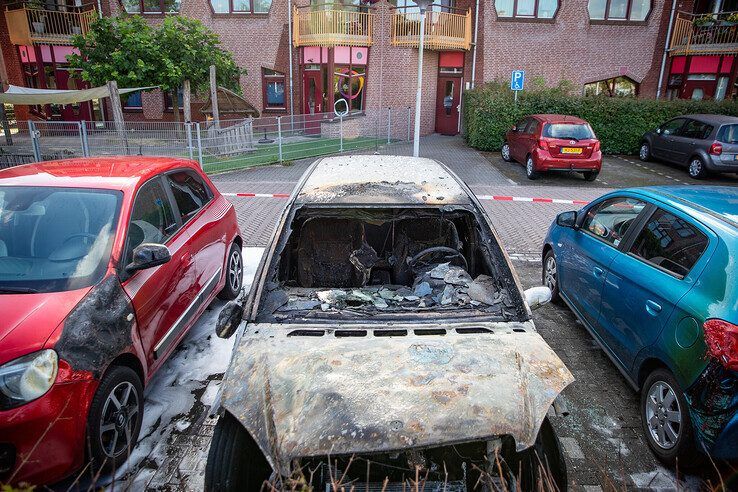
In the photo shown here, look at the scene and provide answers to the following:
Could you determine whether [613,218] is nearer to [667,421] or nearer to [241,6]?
[667,421]

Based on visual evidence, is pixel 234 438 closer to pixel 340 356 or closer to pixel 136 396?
pixel 340 356

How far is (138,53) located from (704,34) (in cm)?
2124

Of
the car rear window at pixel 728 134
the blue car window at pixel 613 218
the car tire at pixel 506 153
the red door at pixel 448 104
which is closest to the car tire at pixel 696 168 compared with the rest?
the car rear window at pixel 728 134

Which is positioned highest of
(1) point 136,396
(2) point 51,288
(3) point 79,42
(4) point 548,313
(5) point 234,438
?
(3) point 79,42

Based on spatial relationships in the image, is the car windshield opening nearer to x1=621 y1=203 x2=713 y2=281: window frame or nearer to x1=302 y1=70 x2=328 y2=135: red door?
x1=621 y1=203 x2=713 y2=281: window frame

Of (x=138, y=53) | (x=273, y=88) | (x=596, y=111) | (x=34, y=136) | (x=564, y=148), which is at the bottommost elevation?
(x=564, y=148)

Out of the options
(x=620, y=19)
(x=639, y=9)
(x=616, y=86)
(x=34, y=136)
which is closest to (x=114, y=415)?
(x=34, y=136)

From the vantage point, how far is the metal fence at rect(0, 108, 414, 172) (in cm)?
1249

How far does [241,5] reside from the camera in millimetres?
21062

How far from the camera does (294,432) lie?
238 centimetres

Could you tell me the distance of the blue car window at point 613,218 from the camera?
4531 millimetres

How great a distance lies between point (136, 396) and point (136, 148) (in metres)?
11.2

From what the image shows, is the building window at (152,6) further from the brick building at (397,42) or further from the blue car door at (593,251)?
Answer: the blue car door at (593,251)

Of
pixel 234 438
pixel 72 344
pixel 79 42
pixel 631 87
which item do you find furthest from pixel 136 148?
pixel 631 87
